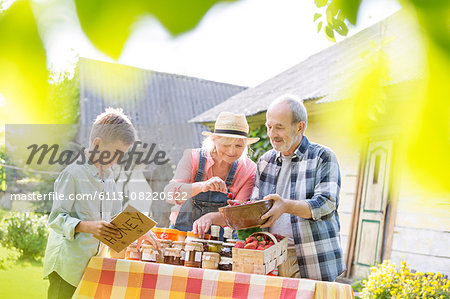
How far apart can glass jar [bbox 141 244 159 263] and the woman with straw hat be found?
0.36m

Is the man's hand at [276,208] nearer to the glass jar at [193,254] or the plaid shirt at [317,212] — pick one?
the plaid shirt at [317,212]

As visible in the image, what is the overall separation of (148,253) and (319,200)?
2.82 ft

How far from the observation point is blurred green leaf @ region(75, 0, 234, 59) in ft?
1.55

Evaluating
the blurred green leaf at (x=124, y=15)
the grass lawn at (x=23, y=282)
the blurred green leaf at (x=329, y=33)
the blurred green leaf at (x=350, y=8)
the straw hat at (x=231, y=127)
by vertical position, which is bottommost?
the grass lawn at (x=23, y=282)

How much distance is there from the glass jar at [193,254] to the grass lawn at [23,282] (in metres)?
5.40

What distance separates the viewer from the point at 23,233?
9.64m

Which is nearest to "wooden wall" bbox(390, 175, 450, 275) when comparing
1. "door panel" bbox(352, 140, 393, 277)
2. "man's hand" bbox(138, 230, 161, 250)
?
"door panel" bbox(352, 140, 393, 277)

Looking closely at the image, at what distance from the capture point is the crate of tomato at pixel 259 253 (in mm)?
2016

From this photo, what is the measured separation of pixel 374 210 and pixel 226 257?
4.05 m

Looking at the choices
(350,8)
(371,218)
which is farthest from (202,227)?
(371,218)

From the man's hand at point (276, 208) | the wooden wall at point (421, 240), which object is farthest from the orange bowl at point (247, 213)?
the wooden wall at point (421, 240)

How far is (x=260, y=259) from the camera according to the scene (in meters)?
2.01

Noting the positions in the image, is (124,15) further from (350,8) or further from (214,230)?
(214,230)

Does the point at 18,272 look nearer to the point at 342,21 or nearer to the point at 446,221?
the point at 446,221
